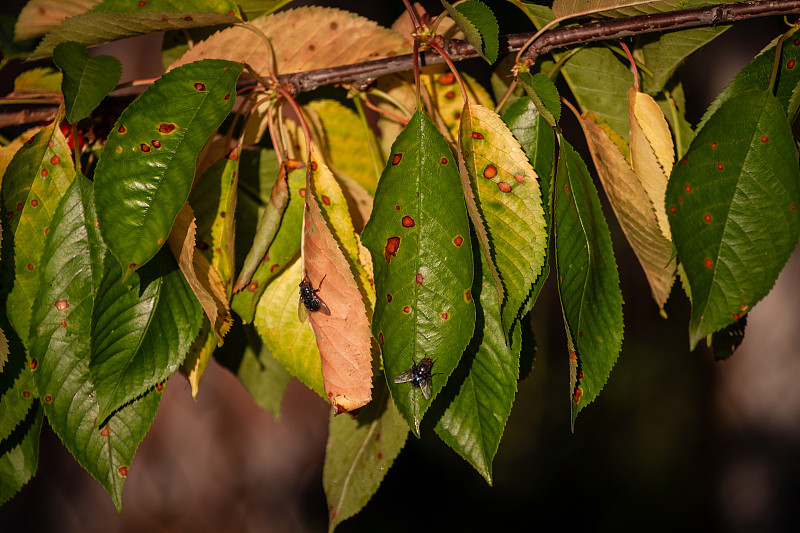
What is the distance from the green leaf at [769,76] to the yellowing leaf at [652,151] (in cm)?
5

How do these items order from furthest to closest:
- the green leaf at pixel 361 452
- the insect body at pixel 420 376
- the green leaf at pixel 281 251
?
1. the green leaf at pixel 361 452
2. the green leaf at pixel 281 251
3. the insect body at pixel 420 376

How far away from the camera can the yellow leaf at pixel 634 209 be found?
54 cm

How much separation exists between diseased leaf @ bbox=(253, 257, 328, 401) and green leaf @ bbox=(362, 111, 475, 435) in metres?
0.15

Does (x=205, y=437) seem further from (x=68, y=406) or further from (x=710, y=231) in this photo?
(x=710, y=231)

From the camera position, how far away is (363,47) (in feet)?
2.29

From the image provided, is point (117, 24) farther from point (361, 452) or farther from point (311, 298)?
point (361, 452)

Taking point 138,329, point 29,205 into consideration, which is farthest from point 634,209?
point 29,205

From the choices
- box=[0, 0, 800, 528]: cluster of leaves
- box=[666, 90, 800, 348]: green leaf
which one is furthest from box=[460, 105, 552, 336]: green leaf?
box=[666, 90, 800, 348]: green leaf

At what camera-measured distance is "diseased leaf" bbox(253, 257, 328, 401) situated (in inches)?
24.1

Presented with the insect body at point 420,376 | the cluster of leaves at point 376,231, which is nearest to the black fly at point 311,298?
the cluster of leaves at point 376,231

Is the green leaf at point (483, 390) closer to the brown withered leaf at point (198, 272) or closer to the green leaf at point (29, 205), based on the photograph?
the brown withered leaf at point (198, 272)

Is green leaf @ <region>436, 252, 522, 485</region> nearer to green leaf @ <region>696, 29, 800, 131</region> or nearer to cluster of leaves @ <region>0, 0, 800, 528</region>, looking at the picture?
cluster of leaves @ <region>0, 0, 800, 528</region>

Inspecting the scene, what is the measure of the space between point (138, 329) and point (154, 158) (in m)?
0.16

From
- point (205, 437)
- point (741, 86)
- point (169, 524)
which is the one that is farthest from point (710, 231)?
point (169, 524)
